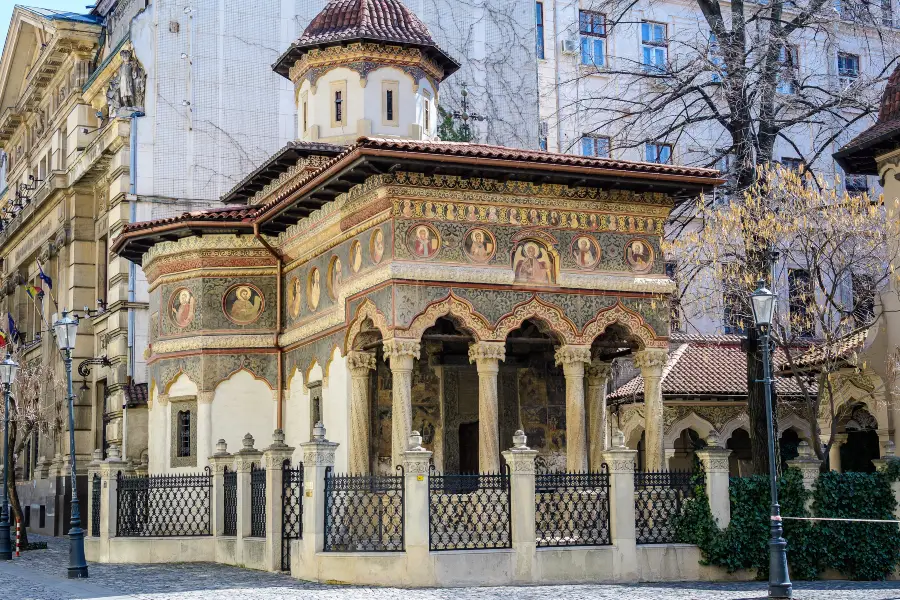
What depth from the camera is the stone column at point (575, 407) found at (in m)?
19.8

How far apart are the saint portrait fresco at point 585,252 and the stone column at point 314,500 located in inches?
217

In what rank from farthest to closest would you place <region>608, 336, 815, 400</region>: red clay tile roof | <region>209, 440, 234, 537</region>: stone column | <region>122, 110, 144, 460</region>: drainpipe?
<region>608, 336, 815, 400</region>: red clay tile roof, <region>122, 110, 144, 460</region>: drainpipe, <region>209, 440, 234, 537</region>: stone column

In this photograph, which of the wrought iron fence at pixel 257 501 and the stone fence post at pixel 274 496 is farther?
the wrought iron fence at pixel 257 501

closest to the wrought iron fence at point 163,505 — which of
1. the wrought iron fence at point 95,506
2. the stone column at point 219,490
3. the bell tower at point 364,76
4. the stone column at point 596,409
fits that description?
the stone column at point 219,490

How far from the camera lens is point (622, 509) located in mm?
17625

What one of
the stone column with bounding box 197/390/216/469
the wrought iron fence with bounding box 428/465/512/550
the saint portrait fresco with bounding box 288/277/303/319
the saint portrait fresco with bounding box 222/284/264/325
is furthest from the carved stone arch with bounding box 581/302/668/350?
the stone column with bounding box 197/390/216/469

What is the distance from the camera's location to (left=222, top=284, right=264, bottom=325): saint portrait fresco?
947 inches

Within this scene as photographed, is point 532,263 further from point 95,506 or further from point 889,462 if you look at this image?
point 95,506

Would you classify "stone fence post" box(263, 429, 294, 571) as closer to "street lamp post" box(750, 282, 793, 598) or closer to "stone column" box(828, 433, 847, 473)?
"street lamp post" box(750, 282, 793, 598)

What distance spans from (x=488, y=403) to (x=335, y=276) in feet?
12.9

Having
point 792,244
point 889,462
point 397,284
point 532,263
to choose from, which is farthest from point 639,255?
point 889,462

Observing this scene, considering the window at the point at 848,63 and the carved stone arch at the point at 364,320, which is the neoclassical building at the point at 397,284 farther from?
the window at the point at 848,63

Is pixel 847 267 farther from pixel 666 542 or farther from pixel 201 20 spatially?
pixel 201 20

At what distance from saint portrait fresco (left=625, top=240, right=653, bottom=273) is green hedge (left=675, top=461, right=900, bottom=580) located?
4082 millimetres
